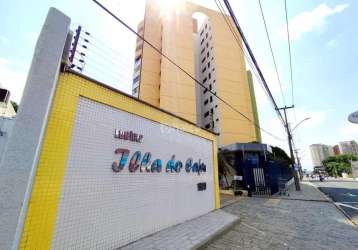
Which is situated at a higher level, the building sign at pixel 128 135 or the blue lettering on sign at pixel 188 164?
the building sign at pixel 128 135

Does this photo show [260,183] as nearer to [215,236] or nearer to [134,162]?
[215,236]

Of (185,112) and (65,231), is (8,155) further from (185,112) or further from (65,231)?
(185,112)

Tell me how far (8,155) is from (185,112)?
30972mm

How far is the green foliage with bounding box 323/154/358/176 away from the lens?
5703 centimetres

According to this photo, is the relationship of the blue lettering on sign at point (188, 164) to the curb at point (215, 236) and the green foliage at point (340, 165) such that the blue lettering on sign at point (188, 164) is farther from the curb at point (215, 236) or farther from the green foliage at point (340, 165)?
the green foliage at point (340, 165)

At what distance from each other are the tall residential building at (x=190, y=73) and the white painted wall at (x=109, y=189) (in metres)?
25.9

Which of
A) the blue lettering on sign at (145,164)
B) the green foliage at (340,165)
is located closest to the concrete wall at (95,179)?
the blue lettering on sign at (145,164)

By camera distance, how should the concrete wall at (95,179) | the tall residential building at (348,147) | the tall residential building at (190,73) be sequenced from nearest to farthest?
the concrete wall at (95,179), the tall residential building at (190,73), the tall residential building at (348,147)

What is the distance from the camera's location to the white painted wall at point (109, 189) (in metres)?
3.80

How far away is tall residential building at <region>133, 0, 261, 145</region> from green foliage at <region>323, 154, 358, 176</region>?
129 ft

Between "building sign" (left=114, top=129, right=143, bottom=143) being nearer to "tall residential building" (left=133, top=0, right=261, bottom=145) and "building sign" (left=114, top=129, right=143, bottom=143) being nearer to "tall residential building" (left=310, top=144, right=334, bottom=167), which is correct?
"tall residential building" (left=133, top=0, right=261, bottom=145)

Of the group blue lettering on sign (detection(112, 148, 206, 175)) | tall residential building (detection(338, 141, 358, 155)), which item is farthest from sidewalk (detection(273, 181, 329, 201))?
tall residential building (detection(338, 141, 358, 155))

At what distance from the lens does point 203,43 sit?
157ft

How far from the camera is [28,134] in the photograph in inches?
114
